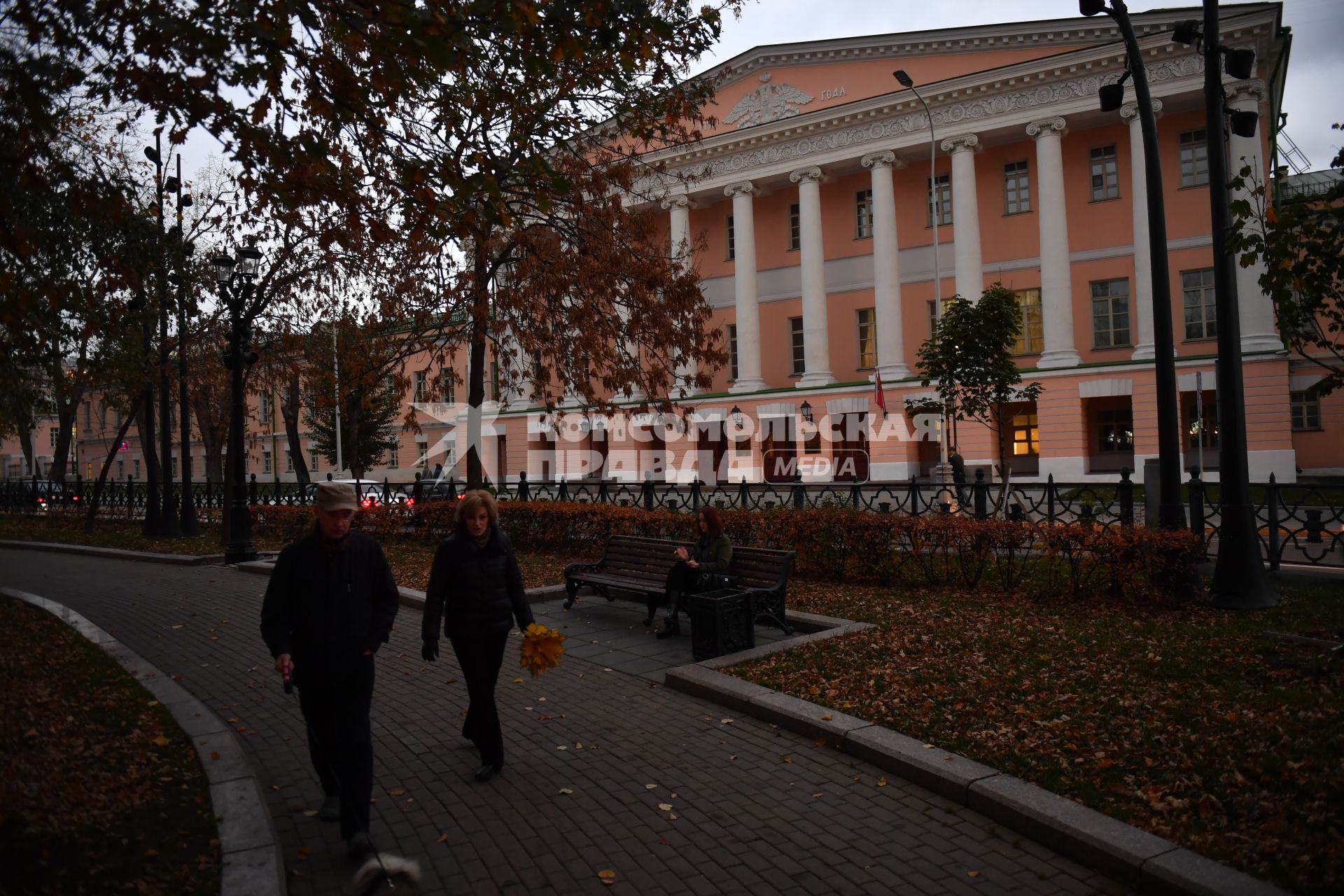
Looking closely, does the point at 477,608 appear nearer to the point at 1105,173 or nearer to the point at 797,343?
the point at 1105,173

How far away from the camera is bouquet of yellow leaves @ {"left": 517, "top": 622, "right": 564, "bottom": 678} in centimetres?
561

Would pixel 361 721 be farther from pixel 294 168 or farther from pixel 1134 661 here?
pixel 1134 661

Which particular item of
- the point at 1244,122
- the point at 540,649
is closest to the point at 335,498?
the point at 540,649

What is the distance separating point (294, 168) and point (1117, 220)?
118 ft

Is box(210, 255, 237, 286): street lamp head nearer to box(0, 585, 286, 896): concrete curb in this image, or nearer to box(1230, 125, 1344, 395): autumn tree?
box(0, 585, 286, 896): concrete curb

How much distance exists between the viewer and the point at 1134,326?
34281 mm

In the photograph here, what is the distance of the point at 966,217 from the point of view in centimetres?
3503

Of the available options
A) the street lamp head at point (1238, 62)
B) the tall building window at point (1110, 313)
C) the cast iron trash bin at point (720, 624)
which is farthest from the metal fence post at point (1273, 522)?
the tall building window at point (1110, 313)

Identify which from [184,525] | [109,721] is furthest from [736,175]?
[109,721]

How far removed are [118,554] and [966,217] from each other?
30275 mm

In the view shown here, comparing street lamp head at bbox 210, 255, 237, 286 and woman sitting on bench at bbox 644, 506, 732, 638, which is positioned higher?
street lamp head at bbox 210, 255, 237, 286

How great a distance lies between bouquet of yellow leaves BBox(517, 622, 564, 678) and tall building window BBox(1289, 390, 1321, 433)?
3914cm

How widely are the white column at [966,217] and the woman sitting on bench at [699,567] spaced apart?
2807cm

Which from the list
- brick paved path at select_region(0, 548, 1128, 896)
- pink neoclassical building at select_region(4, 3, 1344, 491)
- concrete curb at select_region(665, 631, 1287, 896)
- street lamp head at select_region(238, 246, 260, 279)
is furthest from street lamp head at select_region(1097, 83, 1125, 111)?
pink neoclassical building at select_region(4, 3, 1344, 491)
